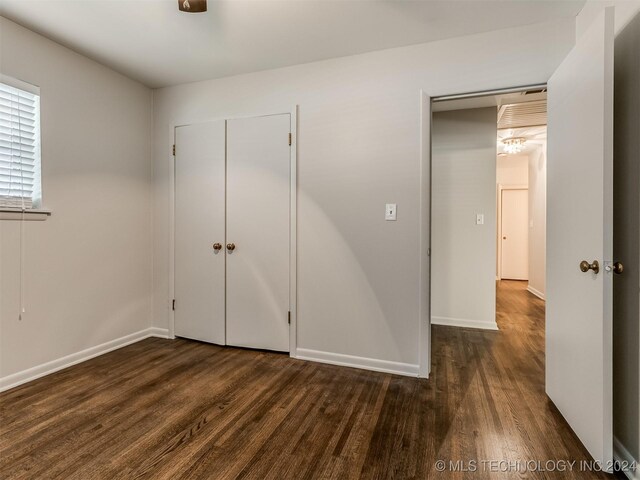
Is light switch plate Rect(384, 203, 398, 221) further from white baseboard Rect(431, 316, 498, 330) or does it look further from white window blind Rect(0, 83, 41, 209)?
white window blind Rect(0, 83, 41, 209)

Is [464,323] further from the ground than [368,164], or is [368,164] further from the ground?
[368,164]

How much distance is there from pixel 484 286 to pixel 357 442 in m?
2.62

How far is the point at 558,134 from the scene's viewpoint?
6.29ft

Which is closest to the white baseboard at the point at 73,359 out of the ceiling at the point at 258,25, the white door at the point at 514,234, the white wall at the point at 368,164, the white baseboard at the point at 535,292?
the white wall at the point at 368,164

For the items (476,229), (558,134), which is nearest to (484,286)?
(476,229)

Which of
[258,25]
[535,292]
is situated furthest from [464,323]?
[258,25]

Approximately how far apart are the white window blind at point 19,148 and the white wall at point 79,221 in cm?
6

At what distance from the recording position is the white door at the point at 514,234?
688 cm

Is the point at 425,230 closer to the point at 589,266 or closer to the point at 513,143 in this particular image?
the point at 589,266

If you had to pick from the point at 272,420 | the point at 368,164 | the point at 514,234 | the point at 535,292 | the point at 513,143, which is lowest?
the point at 272,420

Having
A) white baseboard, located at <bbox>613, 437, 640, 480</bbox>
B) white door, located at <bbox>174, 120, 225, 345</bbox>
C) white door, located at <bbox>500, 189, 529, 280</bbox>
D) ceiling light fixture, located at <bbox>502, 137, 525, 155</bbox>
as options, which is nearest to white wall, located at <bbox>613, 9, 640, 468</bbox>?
white baseboard, located at <bbox>613, 437, 640, 480</bbox>

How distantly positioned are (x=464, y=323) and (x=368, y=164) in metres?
2.29

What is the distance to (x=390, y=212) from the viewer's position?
252 cm

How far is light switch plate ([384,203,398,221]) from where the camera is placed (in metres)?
2.51
